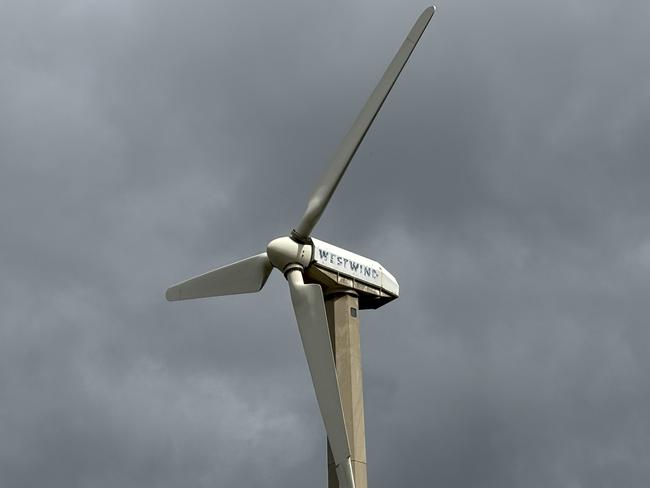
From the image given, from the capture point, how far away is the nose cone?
1537 inches

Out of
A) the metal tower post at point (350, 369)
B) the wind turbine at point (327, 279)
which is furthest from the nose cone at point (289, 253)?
the metal tower post at point (350, 369)

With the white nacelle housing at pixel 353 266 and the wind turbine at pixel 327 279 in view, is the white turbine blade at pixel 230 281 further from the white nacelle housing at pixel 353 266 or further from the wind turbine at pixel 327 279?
the white nacelle housing at pixel 353 266

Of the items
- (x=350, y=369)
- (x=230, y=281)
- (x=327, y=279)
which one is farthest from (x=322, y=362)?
(x=230, y=281)

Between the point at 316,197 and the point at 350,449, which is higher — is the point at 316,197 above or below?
above

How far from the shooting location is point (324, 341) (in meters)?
37.4

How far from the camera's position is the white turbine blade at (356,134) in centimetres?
3916

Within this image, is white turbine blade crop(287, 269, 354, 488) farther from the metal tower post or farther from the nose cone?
the metal tower post

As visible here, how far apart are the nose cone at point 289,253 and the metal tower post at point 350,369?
2043 millimetres

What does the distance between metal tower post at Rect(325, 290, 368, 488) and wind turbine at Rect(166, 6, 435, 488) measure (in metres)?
0.06

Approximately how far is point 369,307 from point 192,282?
659cm

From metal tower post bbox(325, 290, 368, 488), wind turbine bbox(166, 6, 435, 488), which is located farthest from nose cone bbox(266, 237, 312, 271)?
metal tower post bbox(325, 290, 368, 488)

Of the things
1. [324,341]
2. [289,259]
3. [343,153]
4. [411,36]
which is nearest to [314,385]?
[324,341]

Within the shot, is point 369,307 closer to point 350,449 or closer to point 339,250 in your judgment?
point 339,250

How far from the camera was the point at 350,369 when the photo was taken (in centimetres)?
3919
